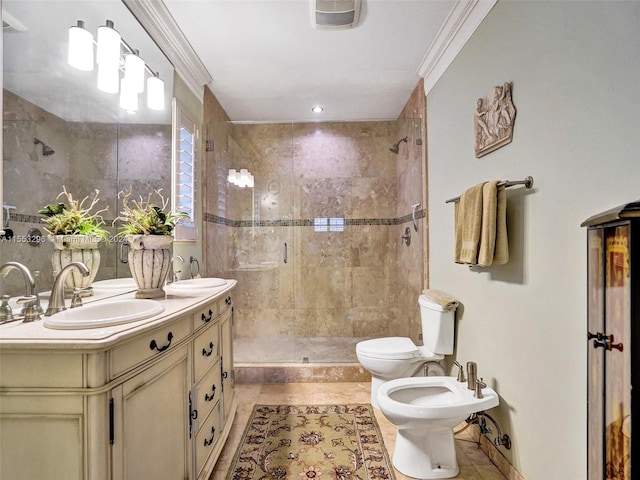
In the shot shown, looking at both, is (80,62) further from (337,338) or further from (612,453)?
(337,338)

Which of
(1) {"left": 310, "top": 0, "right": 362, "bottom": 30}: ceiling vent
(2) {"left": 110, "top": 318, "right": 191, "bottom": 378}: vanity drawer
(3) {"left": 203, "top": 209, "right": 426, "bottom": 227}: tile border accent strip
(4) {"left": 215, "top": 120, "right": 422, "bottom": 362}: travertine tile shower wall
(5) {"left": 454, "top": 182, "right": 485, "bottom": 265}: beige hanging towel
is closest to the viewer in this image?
(2) {"left": 110, "top": 318, "right": 191, "bottom": 378}: vanity drawer

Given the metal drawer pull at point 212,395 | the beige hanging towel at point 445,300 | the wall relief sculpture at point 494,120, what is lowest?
the metal drawer pull at point 212,395

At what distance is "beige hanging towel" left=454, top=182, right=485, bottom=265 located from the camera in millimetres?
1581

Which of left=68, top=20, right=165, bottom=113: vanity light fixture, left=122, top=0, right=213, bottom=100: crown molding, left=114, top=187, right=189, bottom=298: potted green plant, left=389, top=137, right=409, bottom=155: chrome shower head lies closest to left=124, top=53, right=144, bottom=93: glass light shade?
left=68, top=20, right=165, bottom=113: vanity light fixture

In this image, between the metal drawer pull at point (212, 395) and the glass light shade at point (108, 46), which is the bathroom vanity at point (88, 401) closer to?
the metal drawer pull at point (212, 395)

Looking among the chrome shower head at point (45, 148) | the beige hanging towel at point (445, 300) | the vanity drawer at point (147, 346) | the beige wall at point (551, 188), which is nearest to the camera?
the vanity drawer at point (147, 346)

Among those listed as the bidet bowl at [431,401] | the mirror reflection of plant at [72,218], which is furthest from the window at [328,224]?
the mirror reflection of plant at [72,218]

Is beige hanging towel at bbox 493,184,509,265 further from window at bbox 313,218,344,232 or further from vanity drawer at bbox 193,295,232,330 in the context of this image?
window at bbox 313,218,344,232

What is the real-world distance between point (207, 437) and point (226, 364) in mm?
408

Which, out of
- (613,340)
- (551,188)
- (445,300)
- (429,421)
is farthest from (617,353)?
(445,300)

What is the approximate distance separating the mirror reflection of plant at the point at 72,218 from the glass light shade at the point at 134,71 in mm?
701

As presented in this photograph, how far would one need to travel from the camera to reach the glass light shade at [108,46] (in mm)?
1481

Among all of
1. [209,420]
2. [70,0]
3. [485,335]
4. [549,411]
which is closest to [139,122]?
[70,0]

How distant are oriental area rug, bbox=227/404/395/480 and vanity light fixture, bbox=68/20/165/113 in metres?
2.04
